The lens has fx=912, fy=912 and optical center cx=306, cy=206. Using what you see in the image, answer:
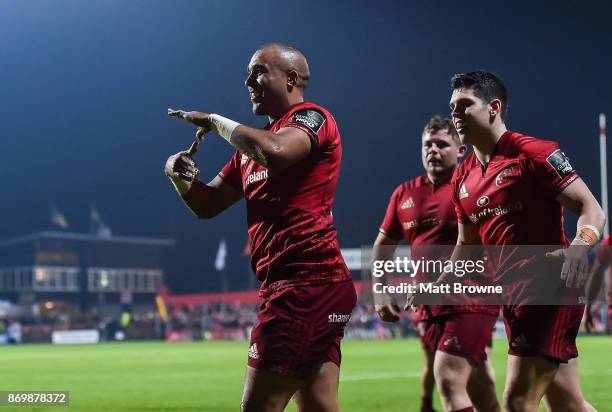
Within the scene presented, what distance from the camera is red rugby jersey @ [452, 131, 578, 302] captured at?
207 inches

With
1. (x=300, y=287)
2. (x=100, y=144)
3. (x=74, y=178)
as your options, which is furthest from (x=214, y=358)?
(x=100, y=144)

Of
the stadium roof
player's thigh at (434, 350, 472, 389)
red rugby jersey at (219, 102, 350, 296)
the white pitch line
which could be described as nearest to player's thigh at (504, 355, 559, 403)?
red rugby jersey at (219, 102, 350, 296)

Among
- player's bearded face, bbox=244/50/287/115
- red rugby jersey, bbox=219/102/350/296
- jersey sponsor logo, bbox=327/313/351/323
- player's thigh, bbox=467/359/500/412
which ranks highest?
player's bearded face, bbox=244/50/287/115

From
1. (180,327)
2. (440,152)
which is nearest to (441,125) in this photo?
(440,152)

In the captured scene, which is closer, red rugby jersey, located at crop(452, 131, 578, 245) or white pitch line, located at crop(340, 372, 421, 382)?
red rugby jersey, located at crop(452, 131, 578, 245)

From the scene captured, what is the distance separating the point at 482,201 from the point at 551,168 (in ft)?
1.95

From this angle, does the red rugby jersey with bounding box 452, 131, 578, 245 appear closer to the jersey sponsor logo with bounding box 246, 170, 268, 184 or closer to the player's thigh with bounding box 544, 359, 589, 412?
the player's thigh with bounding box 544, 359, 589, 412

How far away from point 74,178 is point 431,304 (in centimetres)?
10565

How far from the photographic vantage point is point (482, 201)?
5668 millimetres

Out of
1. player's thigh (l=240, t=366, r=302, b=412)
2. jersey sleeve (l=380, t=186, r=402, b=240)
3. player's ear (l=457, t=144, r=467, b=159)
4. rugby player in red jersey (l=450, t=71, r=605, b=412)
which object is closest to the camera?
player's thigh (l=240, t=366, r=302, b=412)

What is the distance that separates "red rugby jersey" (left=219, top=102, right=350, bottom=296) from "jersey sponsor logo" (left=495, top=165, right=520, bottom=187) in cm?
121

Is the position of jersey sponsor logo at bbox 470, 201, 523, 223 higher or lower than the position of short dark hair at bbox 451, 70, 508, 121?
lower

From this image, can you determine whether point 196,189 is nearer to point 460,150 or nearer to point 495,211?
point 495,211

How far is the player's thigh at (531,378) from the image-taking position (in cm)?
515
